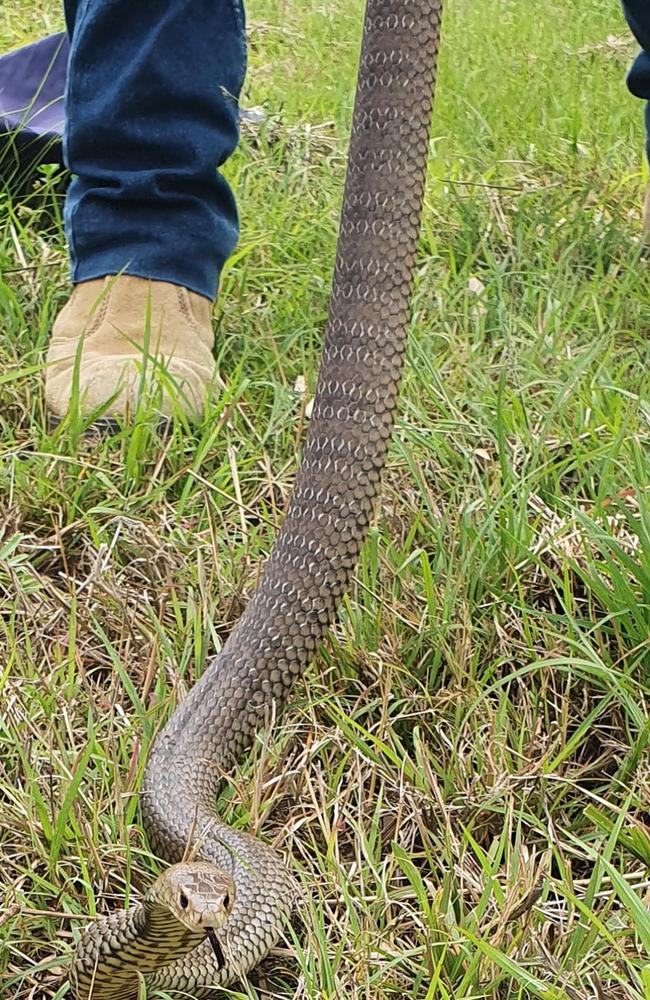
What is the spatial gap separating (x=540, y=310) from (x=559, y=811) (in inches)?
49.5

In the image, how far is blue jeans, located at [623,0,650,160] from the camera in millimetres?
2785

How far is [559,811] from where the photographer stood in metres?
1.55

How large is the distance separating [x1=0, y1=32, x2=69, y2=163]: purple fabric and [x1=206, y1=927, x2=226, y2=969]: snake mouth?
7.32 ft

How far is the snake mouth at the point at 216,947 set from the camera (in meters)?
1.22

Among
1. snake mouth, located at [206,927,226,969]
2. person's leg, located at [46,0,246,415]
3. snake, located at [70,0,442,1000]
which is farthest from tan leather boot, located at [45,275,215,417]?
snake mouth, located at [206,927,226,969]

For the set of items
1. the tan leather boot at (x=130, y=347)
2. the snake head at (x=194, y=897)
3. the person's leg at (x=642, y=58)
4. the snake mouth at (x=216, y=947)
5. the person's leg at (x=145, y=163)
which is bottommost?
the snake mouth at (x=216, y=947)

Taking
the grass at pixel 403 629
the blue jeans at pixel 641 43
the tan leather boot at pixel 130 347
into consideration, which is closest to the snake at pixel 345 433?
the grass at pixel 403 629

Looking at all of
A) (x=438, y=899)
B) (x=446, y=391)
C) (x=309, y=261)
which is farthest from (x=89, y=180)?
(x=438, y=899)

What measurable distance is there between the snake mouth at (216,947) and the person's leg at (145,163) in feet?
4.40

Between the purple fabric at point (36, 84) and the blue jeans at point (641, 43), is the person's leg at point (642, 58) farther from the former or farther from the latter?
the purple fabric at point (36, 84)

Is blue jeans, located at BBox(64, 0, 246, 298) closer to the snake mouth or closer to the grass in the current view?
the grass

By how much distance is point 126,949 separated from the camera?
1249 millimetres

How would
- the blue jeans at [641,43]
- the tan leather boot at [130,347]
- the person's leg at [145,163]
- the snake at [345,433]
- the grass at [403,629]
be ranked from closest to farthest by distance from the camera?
the grass at [403,629], the snake at [345,433], the tan leather boot at [130,347], the person's leg at [145,163], the blue jeans at [641,43]

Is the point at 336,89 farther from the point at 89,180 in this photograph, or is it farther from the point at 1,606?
the point at 1,606
